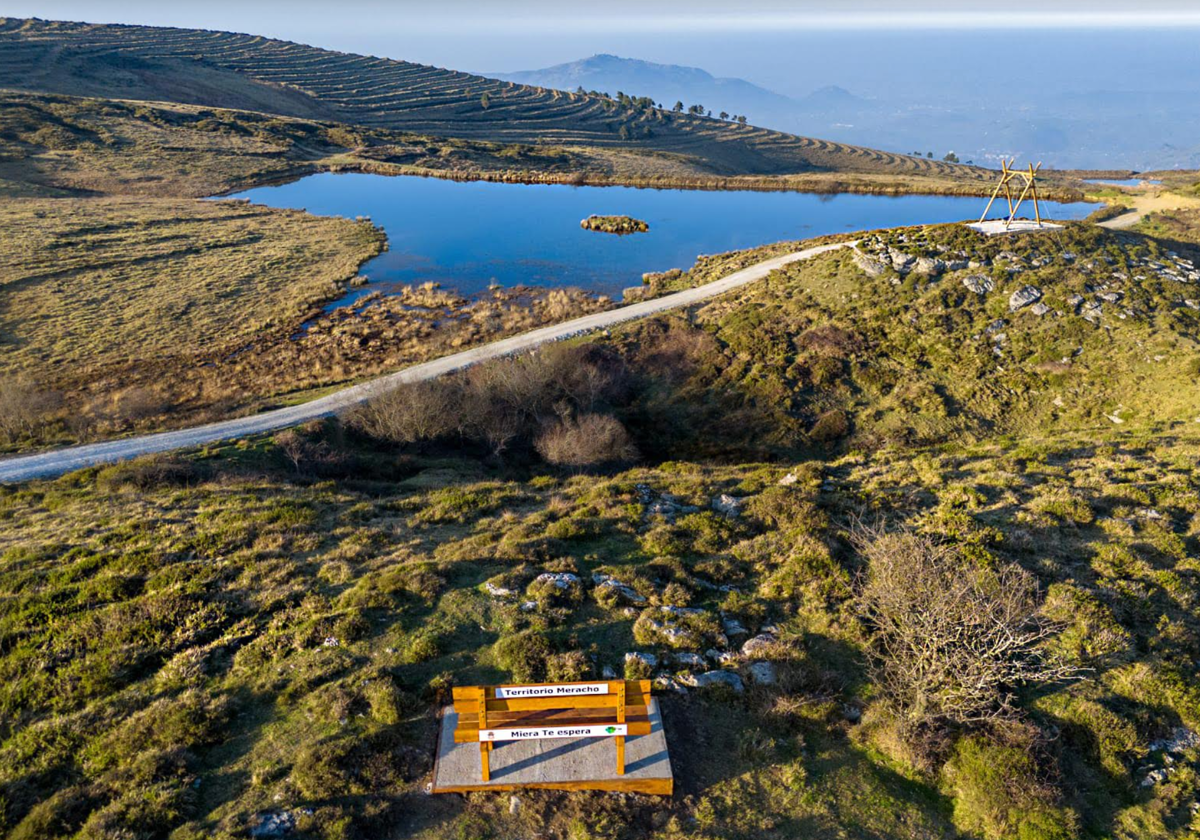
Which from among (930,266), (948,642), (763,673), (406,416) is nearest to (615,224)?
(930,266)

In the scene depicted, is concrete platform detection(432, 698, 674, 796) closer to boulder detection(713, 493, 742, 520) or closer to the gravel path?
boulder detection(713, 493, 742, 520)

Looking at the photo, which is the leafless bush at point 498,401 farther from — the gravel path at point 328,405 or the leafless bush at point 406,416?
the gravel path at point 328,405

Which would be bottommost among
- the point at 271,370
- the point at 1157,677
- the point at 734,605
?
the point at 271,370

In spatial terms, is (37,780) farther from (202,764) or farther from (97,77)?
(97,77)

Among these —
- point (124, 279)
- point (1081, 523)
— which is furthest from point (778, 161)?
point (1081, 523)

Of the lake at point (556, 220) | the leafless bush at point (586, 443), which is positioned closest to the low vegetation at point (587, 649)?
the leafless bush at point (586, 443)

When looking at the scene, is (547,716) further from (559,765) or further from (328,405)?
(328,405)
